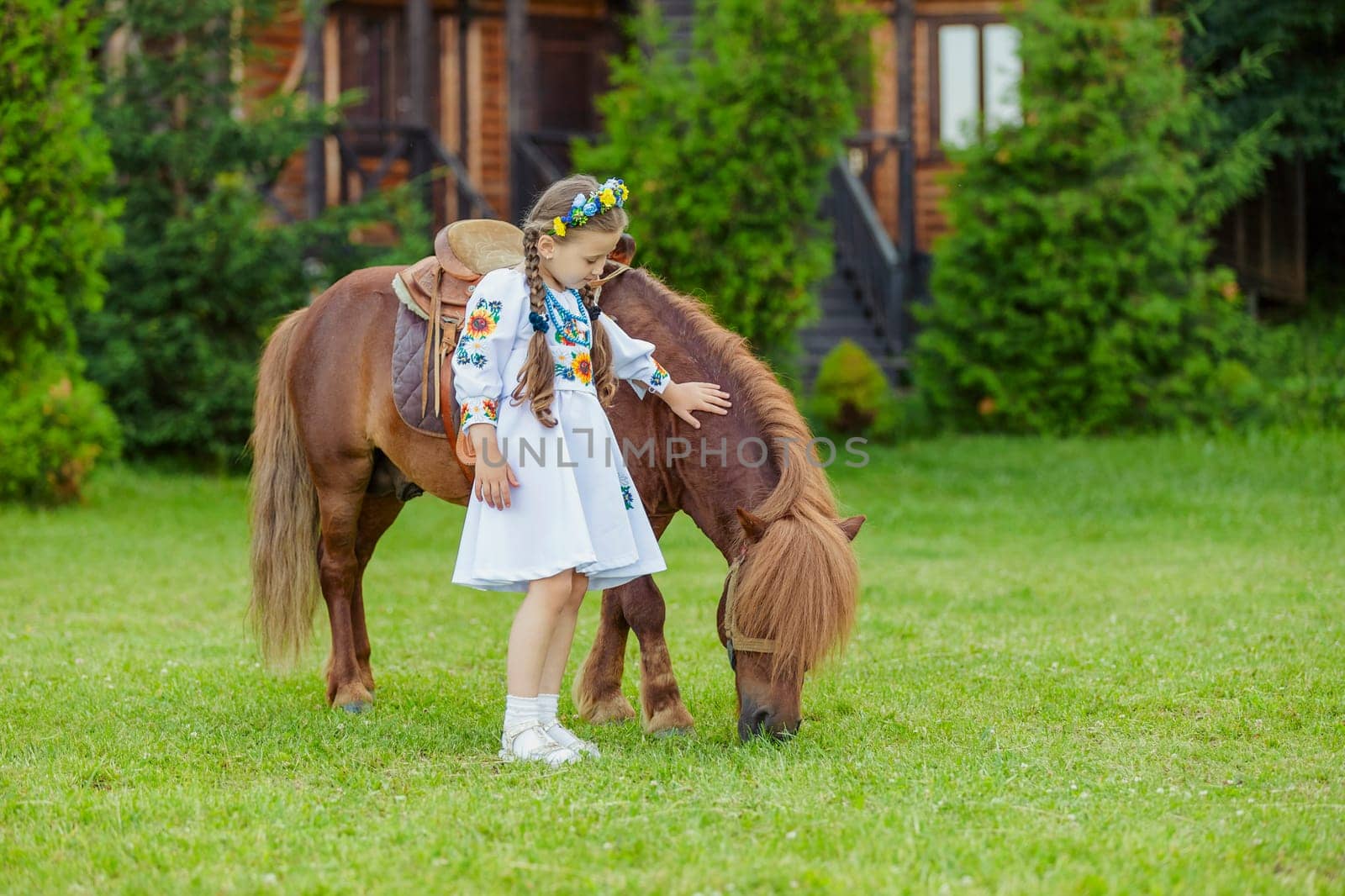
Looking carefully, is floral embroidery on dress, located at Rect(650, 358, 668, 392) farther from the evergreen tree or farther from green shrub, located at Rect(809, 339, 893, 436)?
the evergreen tree

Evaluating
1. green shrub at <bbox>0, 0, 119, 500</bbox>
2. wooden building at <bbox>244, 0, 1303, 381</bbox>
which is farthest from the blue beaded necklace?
wooden building at <bbox>244, 0, 1303, 381</bbox>

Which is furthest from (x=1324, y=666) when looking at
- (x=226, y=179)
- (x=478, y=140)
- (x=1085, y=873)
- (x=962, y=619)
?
(x=478, y=140)

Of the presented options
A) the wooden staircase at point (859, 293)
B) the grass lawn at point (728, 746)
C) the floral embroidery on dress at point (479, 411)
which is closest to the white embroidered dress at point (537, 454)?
the floral embroidery on dress at point (479, 411)

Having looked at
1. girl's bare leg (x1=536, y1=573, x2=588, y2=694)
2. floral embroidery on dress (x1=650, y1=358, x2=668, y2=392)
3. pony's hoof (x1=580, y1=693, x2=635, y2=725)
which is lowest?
pony's hoof (x1=580, y1=693, x2=635, y2=725)

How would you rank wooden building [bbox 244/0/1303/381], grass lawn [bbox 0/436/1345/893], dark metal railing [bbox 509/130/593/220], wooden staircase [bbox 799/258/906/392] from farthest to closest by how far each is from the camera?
1. wooden staircase [bbox 799/258/906/392]
2. wooden building [bbox 244/0/1303/381]
3. dark metal railing [bbox 509/130/593/220]
4. grass lawn [bbox 0/436/1345/893]

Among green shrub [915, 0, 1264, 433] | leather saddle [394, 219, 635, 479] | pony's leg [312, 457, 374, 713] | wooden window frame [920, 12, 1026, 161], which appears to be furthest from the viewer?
wooden window frame [920, 12, 1026, 161]

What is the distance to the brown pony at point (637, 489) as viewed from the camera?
3893 mm

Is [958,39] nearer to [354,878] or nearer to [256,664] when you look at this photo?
[256,664]

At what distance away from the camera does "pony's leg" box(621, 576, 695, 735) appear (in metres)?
4.38

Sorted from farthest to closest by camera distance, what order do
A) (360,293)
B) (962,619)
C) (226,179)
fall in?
(226,179) < (962,619) < (360,293)

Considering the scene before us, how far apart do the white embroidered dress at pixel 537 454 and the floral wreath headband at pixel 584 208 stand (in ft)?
0.69

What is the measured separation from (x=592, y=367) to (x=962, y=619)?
301cm

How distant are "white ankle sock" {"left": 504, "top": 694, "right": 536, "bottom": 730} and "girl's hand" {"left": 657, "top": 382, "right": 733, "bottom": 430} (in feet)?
3.17

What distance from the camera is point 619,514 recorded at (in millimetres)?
4082
